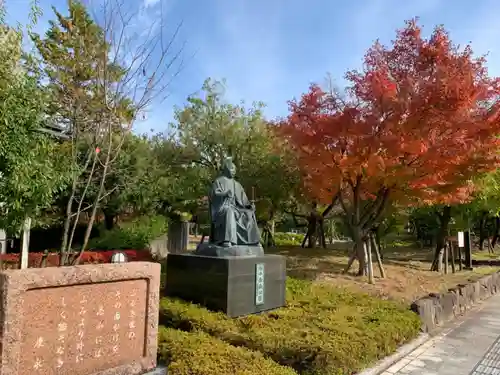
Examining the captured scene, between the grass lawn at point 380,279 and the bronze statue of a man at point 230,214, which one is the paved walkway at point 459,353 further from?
the bronze statue of a man at point 230,214

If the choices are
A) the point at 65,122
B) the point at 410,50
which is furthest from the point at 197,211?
the point at 410,50

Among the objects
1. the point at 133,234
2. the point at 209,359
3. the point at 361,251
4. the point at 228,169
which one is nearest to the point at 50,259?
the point at 133,234

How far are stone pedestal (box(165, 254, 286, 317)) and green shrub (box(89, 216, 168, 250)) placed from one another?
896cm

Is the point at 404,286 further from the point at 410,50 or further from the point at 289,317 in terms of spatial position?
the point at 410,50

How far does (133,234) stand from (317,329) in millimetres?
11861

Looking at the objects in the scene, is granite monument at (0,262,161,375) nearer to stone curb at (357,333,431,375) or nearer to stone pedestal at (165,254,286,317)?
stone pedestal at (165,254,286,317)

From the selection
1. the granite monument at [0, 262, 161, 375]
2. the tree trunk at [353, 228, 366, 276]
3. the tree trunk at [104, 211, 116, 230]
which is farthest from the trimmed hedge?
the granite monument at [0, 262, 161, 375]

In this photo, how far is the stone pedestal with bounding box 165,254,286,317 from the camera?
20.9 ft

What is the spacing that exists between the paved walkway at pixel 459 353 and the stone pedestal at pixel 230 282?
8.09 feet

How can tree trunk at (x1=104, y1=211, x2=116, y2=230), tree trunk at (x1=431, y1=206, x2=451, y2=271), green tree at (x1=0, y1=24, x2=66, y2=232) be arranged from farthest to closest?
tree trunk at (x1=104, y1=211, x2=116, y2=230)
tree trunk at (x1=431, y1=206, x2=451, y2=271)
green tree at (x1=0, y1=24, x2=66, y2=232)

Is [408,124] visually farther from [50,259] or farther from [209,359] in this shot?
[50,259]

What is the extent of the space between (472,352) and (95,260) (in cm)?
1084

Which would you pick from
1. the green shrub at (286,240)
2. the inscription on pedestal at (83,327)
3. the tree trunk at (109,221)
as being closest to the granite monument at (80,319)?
the inscription on pedestal at (83,327)

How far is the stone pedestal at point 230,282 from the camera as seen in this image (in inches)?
250
